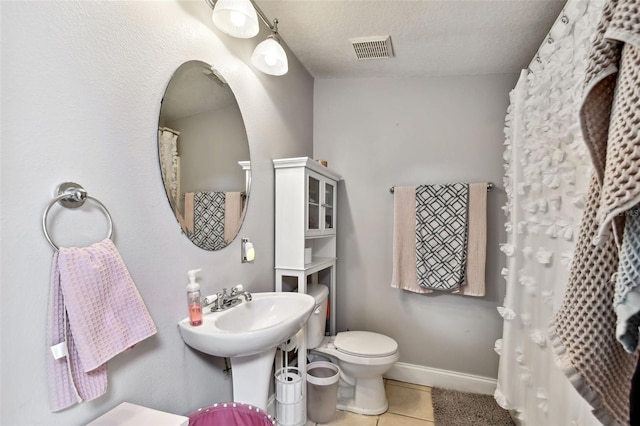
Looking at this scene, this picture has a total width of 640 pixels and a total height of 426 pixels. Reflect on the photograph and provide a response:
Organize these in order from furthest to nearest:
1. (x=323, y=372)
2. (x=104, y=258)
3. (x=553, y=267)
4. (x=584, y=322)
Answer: (x=323, y=372) < (x=553, y=267) < (x=104, y=258) < (x=584, y=322)

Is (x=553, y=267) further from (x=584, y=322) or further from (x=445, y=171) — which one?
(x=445, y=171)

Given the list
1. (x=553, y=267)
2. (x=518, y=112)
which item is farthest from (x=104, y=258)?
(x=518, y=112)

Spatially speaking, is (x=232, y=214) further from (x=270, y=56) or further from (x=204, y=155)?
(x=270, y=56)

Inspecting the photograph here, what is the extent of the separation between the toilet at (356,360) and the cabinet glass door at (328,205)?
510 mm

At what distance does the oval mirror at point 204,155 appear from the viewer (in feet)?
3.77

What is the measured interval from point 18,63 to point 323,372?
2098 millimetres

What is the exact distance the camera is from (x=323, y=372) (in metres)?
2.07

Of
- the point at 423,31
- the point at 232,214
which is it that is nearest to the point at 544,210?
the point at 423,31

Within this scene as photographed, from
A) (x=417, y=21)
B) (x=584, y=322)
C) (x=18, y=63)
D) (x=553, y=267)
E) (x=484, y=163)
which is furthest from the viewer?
(x=484, y=163)

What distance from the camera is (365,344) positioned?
6.76 feet

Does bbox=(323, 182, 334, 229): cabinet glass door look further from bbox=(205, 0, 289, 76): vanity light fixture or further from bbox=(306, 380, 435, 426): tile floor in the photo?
bbox=(306, 380, 435, 426): tile floor

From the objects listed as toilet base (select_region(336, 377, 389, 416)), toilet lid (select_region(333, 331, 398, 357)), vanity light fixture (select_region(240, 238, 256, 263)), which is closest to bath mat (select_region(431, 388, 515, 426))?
toilet base (select_region(336, 377, 389, 416))

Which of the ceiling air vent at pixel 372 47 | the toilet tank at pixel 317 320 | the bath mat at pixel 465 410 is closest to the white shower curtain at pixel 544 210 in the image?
the bath mat at pixel 465 410

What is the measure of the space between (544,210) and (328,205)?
4.39 feet
